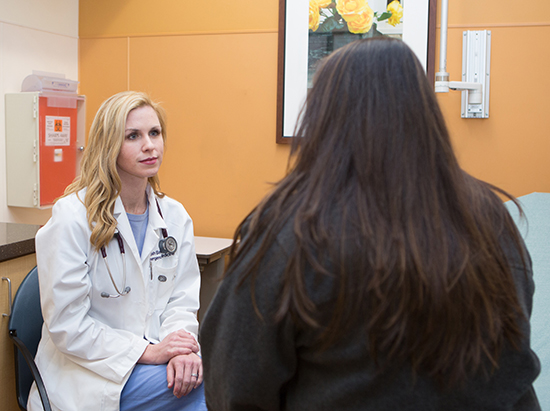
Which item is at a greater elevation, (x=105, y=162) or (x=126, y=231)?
(x=105, y=162)

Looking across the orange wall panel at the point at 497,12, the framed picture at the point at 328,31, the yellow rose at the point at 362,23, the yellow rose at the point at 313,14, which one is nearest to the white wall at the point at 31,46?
the framed picture at the point at 328,31

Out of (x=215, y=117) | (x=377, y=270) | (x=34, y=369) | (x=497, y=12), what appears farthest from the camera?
(x=215, y=117)

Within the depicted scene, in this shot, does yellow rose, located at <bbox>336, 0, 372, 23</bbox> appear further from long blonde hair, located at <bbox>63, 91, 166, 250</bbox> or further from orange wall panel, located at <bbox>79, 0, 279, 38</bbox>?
long blonde hair, located at <bbox>63, 91, 166, 250</bbox>

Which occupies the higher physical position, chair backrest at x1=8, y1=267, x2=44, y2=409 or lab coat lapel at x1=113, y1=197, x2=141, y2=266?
lab coat lapel at x1=113, y1=197, x2=141, y2=266

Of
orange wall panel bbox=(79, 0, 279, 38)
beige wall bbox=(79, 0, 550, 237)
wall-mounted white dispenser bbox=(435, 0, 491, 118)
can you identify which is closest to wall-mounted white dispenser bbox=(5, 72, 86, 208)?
beige wall bbox=(79, 0, 550, 237)

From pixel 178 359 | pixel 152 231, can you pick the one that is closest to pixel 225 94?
pixel 152 231

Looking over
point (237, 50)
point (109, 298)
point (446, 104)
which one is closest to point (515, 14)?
point (446, 104)

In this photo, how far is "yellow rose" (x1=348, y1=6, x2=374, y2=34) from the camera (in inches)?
108

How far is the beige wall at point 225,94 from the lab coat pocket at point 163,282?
1.45 meters

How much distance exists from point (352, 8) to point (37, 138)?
182 cm

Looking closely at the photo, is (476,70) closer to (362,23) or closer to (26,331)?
(362,23)

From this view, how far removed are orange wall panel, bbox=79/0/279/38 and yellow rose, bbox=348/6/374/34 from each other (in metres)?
0.44

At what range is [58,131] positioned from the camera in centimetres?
299

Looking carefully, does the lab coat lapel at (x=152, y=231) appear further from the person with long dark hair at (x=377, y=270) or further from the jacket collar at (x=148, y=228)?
the person with long dark hair at (x=377, y=270)
